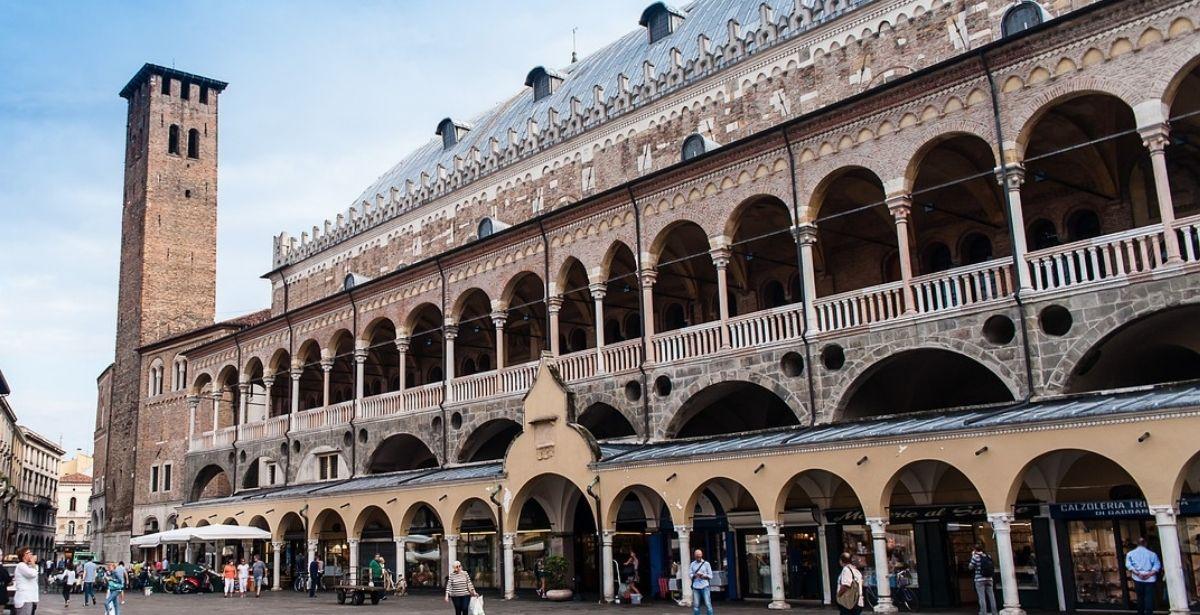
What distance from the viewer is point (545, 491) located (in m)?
25.9

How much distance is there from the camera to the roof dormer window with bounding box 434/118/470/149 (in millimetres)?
42719

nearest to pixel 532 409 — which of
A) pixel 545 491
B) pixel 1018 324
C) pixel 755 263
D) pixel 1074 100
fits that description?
pixel 545 491

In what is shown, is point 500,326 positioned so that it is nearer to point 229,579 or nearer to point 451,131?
point 229,579

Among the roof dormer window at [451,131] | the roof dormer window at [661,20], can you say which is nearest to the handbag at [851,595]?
the roof dormer window at [661,20]

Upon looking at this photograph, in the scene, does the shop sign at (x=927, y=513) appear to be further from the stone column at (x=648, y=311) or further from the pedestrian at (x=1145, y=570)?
the stone column at (x=648, y=311)

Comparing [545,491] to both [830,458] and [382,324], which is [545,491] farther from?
[382,324]

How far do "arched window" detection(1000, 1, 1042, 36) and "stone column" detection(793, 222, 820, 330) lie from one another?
6258mm

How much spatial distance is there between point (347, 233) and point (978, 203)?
25.8 m

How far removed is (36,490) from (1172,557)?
104m

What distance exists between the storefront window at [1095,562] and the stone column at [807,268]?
6.18m

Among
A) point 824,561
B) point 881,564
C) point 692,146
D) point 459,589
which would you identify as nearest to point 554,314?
point 692,146

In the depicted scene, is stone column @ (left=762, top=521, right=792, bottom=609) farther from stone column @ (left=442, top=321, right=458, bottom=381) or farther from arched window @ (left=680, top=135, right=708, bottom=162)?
stone column @ (left=442, top=321, right=458, bottom=381)

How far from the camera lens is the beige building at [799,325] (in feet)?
57.4

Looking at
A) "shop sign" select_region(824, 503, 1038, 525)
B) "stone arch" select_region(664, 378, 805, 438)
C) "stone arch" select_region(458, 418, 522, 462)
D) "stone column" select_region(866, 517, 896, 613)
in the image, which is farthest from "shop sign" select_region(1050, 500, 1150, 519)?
"stone arch" select_region(458, 418, 522, 462)
